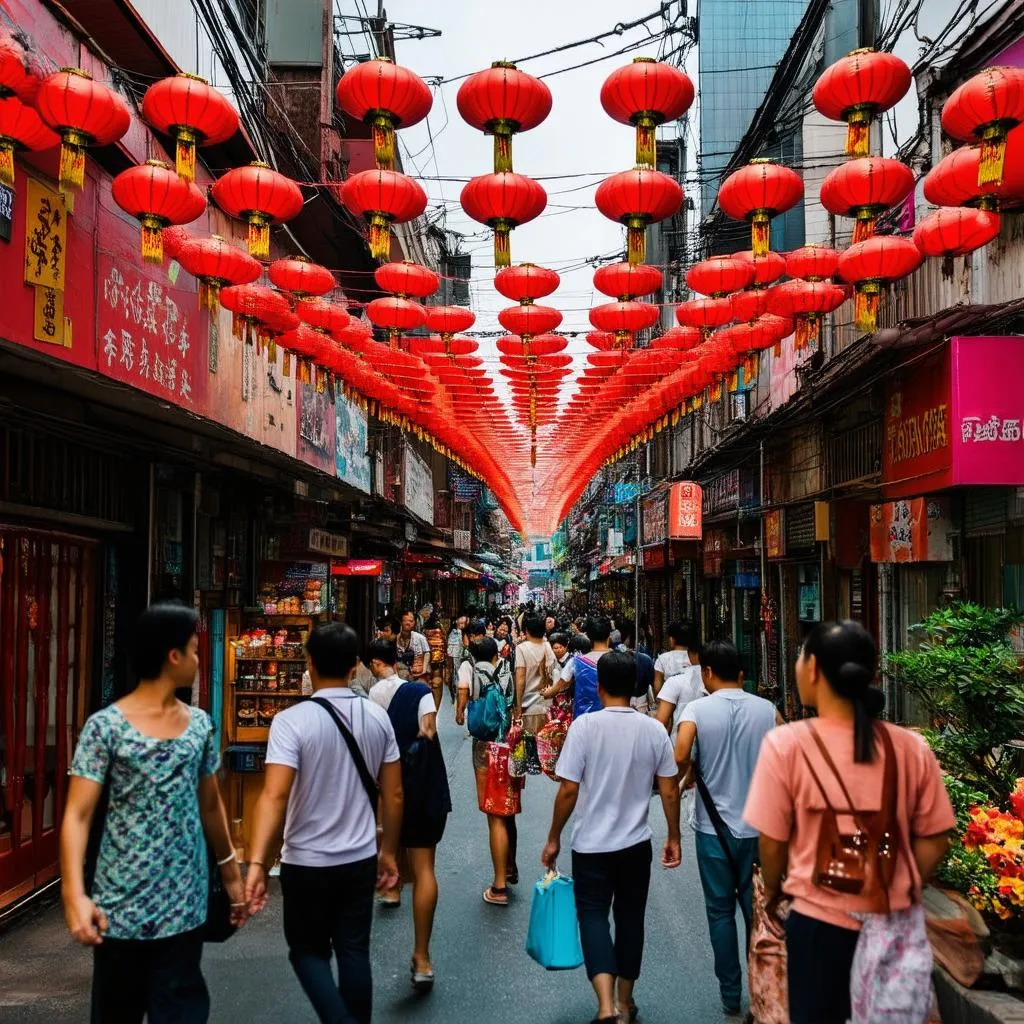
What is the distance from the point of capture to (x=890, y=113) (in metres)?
13.5

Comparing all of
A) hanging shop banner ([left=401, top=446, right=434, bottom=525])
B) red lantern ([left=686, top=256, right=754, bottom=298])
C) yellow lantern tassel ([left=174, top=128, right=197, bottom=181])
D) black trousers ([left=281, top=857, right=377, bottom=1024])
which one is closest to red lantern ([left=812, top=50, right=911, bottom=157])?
red lantern ([left=686, top=256, right=754, bottom=298])

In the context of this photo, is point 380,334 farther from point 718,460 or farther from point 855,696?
point 855,696

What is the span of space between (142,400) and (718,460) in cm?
1820

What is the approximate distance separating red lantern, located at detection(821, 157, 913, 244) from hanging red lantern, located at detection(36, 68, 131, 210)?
4.93m

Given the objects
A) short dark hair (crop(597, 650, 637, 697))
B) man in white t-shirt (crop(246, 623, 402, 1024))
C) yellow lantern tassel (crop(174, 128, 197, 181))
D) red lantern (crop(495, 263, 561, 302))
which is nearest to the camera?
man in white t-shirt (crop(246, 623, 402, 1024))

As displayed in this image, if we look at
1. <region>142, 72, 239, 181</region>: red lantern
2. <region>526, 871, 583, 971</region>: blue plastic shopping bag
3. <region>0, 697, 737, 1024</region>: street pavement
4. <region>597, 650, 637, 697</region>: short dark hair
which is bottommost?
<region>0, 697, 737, 1024</region>: street pavement

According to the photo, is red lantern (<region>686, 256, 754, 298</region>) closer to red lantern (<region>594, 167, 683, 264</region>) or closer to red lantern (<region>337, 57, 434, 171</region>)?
red lantern (<region>594, 167, 683, 264</region>)

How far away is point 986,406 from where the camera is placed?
10102 millimetres

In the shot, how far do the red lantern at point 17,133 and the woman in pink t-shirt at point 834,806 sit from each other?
208 inches

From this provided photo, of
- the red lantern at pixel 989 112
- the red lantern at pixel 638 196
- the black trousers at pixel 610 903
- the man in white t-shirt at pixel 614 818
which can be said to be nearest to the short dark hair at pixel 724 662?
the man in white t-shirt at pixel 614 818

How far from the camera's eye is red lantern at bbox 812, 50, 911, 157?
6.55m

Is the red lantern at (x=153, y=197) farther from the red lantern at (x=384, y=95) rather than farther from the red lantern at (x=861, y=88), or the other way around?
the red lantern at (x=861, y=88)

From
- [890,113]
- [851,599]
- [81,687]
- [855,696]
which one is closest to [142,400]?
[81,687]

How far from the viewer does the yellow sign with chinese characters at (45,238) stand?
6.83m
